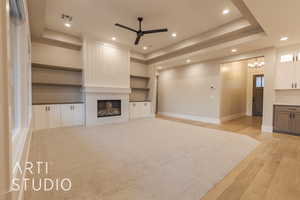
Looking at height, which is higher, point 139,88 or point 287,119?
point 139,88

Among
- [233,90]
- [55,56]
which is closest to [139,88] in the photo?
[55,56]

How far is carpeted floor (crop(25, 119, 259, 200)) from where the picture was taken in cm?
167

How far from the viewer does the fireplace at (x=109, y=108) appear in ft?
18.2

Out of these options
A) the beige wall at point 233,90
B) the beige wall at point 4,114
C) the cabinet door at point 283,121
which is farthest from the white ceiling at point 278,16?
the beige wall at point 4,114

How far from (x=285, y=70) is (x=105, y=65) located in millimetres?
6090

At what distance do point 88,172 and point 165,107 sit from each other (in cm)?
646

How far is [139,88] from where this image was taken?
24.0ft

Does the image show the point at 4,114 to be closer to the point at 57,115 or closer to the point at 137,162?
the point at 137,162

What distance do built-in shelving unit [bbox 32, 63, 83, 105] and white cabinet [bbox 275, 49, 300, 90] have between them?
682 cm

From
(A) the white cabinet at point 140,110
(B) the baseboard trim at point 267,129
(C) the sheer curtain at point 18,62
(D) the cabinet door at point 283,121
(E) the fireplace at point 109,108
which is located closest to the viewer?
(C) the sheer curtain at point 18,62

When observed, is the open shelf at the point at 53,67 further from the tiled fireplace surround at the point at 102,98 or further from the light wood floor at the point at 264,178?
the light wood floor at the point at 264,178

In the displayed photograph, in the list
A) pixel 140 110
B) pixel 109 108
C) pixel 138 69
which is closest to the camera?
pixel 109 108

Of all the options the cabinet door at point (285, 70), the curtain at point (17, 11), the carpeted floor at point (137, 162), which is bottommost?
the carpeted floor at point (137, 162)

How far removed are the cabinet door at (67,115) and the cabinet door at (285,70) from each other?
686 centimetres
